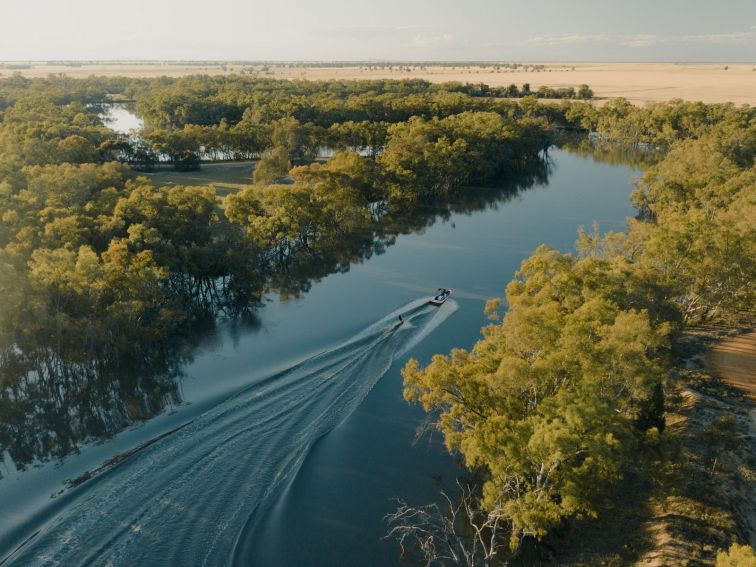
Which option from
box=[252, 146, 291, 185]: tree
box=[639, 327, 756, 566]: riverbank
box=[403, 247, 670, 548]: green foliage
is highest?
box=[252, 146, 291, 185]: tree

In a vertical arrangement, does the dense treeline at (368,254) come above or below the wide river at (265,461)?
above

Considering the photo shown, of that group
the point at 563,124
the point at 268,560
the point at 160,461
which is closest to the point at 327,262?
the point at 160,461

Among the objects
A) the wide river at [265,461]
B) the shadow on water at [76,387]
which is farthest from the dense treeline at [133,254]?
the wide river at [265,461]

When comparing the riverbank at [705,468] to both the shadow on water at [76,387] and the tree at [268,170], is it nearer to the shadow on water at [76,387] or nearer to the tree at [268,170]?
the shadow on water at [76,387]

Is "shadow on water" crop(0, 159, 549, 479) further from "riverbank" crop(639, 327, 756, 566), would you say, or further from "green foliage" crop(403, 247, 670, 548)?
"riverbank" crop(639, 327, 756, 566)

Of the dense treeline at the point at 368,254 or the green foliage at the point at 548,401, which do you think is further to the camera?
the dense treeline at the point at 368,254

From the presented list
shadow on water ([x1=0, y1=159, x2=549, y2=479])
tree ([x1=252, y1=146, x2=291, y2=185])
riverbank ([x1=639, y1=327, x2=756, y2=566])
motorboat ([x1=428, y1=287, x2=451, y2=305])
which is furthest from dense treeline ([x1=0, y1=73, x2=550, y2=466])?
riverbank ([x1=639, y1=327, x2=756, y2=566])
